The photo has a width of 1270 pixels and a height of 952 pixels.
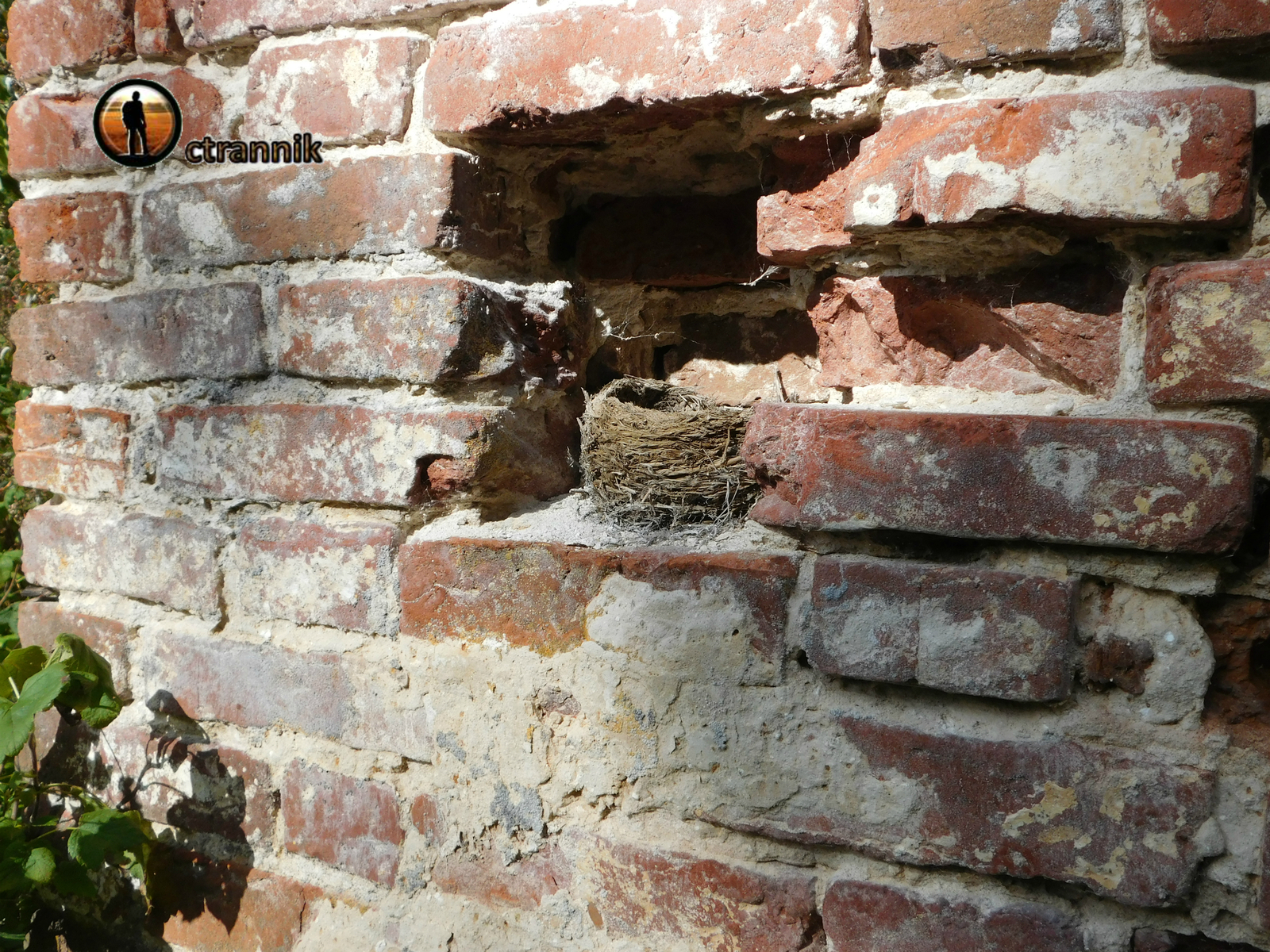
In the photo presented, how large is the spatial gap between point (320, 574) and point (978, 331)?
0.82m

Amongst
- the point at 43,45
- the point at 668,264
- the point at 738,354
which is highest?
the point at 43,45

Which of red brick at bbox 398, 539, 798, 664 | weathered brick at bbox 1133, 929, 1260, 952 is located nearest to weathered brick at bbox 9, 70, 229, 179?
red brick at bbox 398, 539, 798, 664

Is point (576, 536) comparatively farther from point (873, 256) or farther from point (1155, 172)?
point (1155, 172)

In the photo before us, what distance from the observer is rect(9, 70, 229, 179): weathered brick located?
122cm

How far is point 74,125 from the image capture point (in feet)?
4.25

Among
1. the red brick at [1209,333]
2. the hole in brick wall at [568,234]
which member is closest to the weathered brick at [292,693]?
the hole in brick wall at [568,234]

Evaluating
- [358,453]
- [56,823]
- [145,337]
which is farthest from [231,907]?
[145,337]

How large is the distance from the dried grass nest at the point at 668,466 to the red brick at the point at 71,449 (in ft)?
2.23

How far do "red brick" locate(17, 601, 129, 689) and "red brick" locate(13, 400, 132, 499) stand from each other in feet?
0.59

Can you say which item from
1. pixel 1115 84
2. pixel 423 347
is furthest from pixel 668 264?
pixel 1115 84

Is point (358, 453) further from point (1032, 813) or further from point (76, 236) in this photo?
point (1032, 813)

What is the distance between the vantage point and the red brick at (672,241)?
4.29 ft

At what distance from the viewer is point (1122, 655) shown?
84 centimetres

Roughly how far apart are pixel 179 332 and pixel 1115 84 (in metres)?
1.12
